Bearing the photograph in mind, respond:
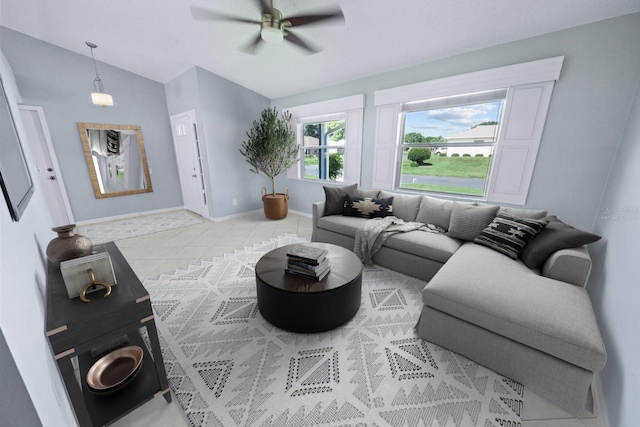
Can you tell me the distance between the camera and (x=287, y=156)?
4633 mm

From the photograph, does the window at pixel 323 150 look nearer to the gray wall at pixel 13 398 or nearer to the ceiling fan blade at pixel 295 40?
the ceiling fan blade at pixel 295 40

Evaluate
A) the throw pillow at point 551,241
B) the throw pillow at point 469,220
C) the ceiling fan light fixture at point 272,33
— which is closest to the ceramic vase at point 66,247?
the ceiling fan light fixture at point 272,33

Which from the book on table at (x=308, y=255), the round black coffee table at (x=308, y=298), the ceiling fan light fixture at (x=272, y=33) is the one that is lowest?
the round black coffee table at (x=308, y=298)

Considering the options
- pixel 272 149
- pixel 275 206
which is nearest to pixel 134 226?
pixel 275 206

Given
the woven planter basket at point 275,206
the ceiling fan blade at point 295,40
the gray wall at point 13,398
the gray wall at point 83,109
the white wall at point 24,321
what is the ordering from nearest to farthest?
1. the gray wall at point 13,398
2. the white wall at point 24,321
3. the ceiling fan blade at point 295,40
4. the gray wall at point 83,109
5. the woven planter basket at point 275,206

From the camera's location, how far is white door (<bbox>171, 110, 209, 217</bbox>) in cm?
433

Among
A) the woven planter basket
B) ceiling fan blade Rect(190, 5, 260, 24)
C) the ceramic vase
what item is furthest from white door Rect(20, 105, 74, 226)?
ceiling fan blade Rect(190, 5, 260, 24)

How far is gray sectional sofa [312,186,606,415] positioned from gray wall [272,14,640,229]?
1.52ft

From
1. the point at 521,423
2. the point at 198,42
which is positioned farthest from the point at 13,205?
the point at 198,42

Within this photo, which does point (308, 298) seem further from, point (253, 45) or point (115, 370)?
point (253, 45)

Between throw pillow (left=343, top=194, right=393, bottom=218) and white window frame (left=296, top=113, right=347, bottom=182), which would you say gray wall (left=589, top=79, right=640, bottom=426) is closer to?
throw pillow (left=343, top=194, right=393, bottom=218)

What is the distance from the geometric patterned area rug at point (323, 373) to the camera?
1220 mm

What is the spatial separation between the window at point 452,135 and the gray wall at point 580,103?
41 cm

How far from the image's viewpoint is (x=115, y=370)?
1.30 meters
